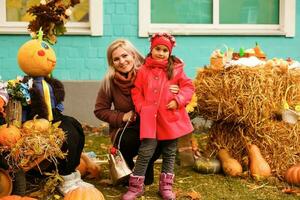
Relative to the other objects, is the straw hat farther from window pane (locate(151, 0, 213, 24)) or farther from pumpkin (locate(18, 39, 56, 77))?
window pane (locate(151, 0, 213, 24))

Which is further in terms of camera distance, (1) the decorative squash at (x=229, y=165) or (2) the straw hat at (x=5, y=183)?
(1) the decorative squash at (x=229, y=165)

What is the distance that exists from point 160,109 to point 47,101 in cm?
95

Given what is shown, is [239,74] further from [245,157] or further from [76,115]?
[76,115]

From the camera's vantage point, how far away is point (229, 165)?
5.70 metres

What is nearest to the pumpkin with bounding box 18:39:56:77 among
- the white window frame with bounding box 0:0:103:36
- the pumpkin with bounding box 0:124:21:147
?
the pumpkin with bounding box 0:124:21:147

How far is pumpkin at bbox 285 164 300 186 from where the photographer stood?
530 cm

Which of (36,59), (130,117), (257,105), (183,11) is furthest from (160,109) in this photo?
(183,11)

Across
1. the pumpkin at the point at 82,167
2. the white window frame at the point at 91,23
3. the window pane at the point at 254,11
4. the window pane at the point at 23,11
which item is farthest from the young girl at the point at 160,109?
the window pane at the point at 254,11

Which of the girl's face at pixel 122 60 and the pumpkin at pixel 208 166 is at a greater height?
the girl's face at pixel 122 60

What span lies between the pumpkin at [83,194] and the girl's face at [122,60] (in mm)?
1180

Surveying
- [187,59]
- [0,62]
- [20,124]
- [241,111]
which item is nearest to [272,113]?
[241,111]

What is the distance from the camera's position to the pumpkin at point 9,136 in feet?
14.1

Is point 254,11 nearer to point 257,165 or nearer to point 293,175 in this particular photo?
point 257,165

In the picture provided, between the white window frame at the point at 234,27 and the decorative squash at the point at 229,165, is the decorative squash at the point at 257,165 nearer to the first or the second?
the decorative squash at the point at 229,165
